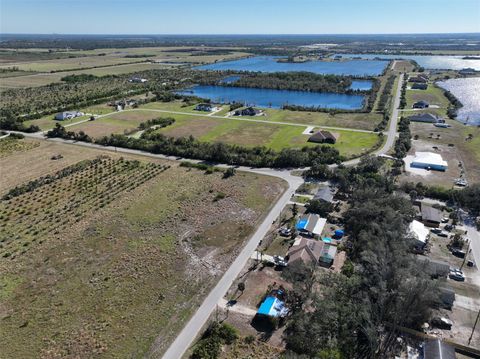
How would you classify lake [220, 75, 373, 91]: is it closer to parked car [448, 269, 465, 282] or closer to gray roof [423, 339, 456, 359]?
parked car [448, 269, 465, 282]

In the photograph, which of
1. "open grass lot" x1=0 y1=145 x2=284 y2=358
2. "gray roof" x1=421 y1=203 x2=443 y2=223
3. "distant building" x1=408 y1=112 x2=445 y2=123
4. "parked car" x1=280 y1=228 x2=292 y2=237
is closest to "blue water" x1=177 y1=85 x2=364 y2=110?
"distant building" x1=408 y1=112 x2=445 y2=123

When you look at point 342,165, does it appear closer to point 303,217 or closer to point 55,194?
point 303,217

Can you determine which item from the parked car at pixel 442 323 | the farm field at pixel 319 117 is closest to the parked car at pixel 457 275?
the parked car at pixel 442 323

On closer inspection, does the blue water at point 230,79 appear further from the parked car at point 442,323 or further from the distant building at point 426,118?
the parked car at point 442,323

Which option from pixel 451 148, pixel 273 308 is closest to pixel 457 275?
pixel 273 308

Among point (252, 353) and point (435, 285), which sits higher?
point (435, 285)

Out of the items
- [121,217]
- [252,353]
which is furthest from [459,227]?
[121,217]
